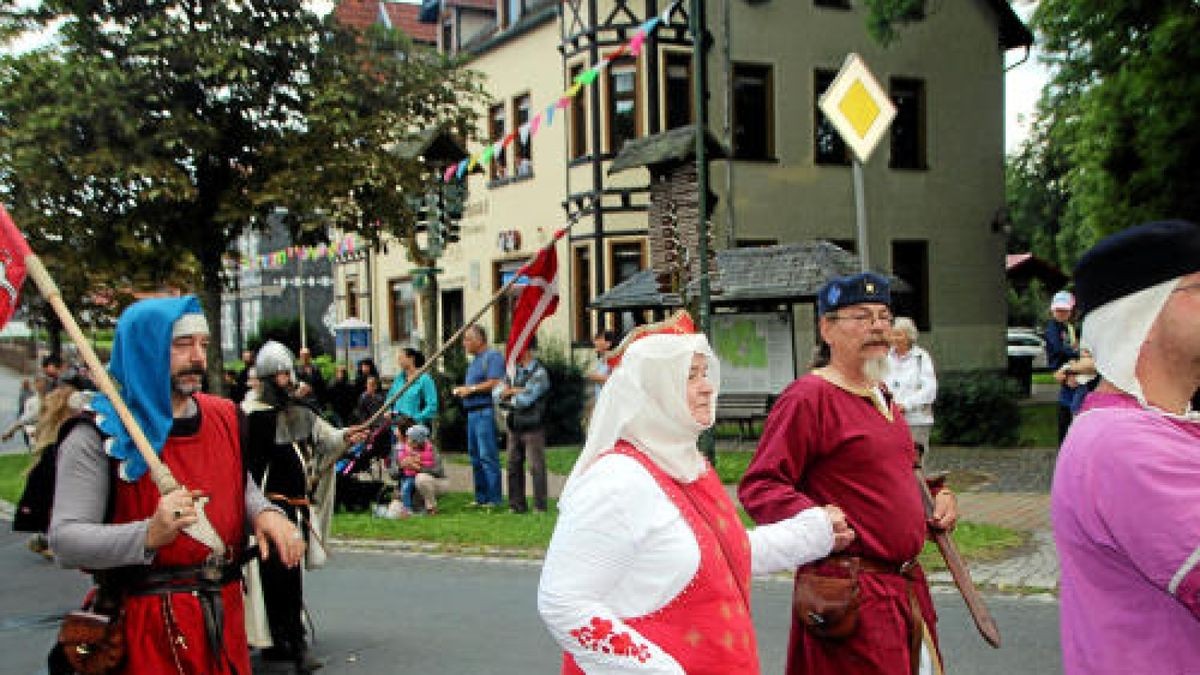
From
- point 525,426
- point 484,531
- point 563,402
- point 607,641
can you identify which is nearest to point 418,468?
point 525,426

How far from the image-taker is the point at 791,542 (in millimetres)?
3369

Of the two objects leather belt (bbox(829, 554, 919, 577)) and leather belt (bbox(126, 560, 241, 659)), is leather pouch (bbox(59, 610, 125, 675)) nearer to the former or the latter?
leather belt (bbox(126, 560, 241, 659))

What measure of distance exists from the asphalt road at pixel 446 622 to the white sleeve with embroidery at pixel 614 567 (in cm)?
365

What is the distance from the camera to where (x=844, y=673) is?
3766mm

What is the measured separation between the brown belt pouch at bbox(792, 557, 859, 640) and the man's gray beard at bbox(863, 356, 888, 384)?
30.2 inches

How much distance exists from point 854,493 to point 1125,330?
1642mm

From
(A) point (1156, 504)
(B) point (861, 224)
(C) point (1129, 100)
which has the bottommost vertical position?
(A) point (1156, 504)

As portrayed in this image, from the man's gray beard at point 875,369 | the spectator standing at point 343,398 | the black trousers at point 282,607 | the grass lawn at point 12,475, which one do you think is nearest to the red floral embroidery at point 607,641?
the man's gray beard at point 875,369

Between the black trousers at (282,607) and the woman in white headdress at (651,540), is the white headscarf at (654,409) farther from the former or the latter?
the black trousers at (282,607)

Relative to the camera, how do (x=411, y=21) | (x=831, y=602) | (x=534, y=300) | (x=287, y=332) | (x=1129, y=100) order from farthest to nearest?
(x=287, y=332) → (x=411, y=21) → (x=1129, y=100) → (x=534, y=300) → (x=831, y=602)

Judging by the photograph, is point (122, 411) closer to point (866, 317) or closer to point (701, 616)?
point (701, 616)

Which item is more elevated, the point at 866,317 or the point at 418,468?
the point at 866,317

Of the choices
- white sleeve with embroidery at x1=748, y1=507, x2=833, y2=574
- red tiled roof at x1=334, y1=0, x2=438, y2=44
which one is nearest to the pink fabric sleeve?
white sleeve with embroidery at x1=748, y1=507, x2=833, y2=574

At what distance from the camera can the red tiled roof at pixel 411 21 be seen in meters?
34.8
